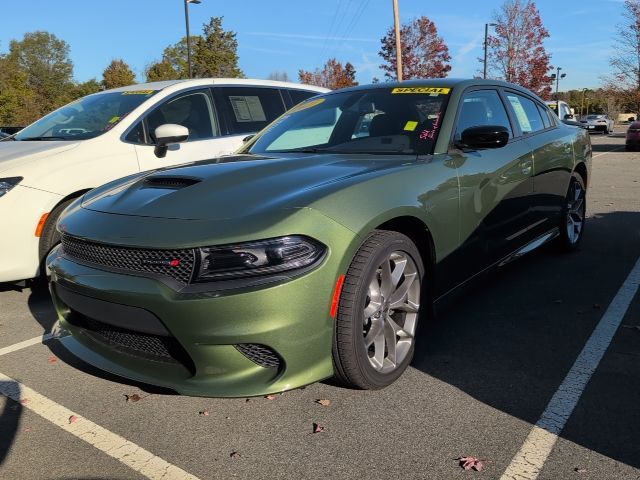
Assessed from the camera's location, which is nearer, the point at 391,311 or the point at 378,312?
the point at 378,312

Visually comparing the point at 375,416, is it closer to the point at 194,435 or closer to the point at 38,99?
the point at 194,435

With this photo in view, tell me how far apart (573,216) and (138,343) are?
15.0ft

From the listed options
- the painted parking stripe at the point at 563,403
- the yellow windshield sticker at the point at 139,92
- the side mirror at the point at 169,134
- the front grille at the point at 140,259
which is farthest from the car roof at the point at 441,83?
the front grille at the point at 140,259

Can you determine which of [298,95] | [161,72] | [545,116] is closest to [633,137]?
[298,95]

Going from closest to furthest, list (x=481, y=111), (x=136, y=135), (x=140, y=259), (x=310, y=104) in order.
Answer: (x=140, y=259), (x=481, y=111), (x=310, y=104), (x=136, y=135)

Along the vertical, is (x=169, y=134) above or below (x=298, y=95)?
below

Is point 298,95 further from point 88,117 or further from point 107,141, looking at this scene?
point 107,141

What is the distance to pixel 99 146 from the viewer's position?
16.1 ft

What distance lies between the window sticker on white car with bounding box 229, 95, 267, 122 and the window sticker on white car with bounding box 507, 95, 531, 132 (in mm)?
2900

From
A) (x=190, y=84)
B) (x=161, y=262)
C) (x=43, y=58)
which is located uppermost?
(x=43, y=58)

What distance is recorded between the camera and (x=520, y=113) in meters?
4.70

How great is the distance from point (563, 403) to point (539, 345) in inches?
29.1

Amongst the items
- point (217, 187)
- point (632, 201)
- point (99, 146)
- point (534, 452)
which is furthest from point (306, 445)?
point (632, 201)

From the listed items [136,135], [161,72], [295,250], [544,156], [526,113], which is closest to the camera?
[295,250]
